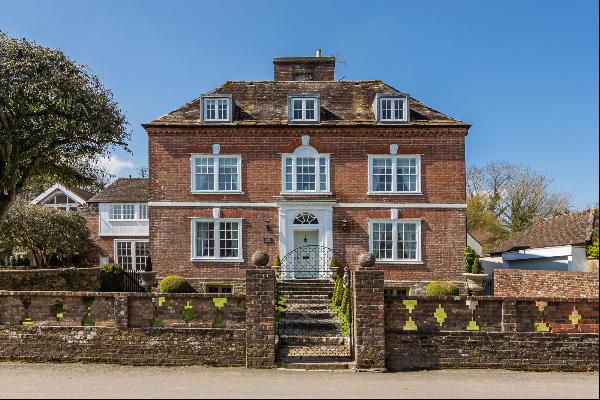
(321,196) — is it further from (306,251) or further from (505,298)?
(505,298)

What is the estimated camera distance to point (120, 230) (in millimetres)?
33344

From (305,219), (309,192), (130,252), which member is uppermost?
(309,192)

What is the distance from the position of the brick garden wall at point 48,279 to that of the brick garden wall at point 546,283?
15309mm

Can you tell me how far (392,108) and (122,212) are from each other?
21561 mm

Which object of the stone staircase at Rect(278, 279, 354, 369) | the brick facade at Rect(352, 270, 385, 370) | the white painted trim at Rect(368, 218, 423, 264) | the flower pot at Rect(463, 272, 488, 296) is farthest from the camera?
the white painted trim at Rect(368, 218, 423, 264)

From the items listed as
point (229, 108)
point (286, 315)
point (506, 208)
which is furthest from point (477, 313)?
point (506, 208)

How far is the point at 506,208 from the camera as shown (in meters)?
43.6

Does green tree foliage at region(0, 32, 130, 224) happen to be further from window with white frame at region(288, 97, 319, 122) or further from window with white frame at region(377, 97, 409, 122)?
window with white frame at region(377, 97, 409, 122)

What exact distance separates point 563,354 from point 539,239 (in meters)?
17.6

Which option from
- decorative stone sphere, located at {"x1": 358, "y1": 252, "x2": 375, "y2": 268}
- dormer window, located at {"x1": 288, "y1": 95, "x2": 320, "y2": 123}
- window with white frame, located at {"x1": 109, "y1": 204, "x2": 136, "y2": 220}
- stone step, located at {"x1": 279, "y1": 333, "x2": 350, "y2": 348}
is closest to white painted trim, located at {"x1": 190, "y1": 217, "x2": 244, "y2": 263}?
dormer window, located at {"x1": 288, "y1": 95, "x2": 320, "y2": 123}

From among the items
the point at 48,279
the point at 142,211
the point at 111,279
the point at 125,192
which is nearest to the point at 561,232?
the point at 111,279

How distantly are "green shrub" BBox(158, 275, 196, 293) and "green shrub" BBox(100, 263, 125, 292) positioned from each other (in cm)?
288

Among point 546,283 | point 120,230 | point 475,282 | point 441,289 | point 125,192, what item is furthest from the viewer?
point 125,192

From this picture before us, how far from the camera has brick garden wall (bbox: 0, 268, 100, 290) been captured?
14.8 metres
